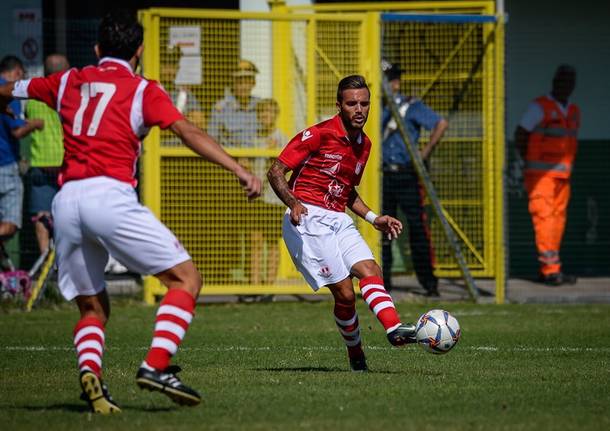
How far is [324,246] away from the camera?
8.72 m

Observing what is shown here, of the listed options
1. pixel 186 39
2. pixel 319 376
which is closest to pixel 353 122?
pixel 319 376

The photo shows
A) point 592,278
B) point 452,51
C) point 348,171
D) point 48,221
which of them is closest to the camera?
point 348,171

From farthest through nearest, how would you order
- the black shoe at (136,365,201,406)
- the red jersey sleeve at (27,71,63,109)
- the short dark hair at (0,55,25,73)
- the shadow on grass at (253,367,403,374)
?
the short dark hair at (0,55,25,73) < the shadow on grass at (253,367,403,374) < the red jersey sleeve at (27,71,63,109) < the black shoe at (136,365,201,406)

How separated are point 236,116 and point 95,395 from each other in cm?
773

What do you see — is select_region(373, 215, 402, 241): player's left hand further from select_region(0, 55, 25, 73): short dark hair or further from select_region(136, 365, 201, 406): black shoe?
select_region(0, 55, 25, 73): short dark hair

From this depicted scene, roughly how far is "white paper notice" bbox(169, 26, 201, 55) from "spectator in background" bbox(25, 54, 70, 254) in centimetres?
162

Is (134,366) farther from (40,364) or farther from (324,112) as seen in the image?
(324,112)

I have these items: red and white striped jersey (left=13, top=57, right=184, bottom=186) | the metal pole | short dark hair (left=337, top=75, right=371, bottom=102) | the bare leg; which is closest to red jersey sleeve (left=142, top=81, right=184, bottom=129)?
red and white striped jersey (left=13, top=57, right=184, bottom=186)

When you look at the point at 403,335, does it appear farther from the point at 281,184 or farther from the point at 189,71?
the point at 189,71

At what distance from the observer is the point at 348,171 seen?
8.95 meters

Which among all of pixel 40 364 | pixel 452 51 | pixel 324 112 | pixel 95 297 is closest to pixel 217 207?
pixel 324 112

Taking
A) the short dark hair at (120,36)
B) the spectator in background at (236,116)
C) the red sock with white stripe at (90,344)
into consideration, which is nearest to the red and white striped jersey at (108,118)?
the short dark hair at (120,36)

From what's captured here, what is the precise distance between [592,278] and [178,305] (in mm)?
11113

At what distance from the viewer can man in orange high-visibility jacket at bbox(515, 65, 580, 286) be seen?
15.9 m
